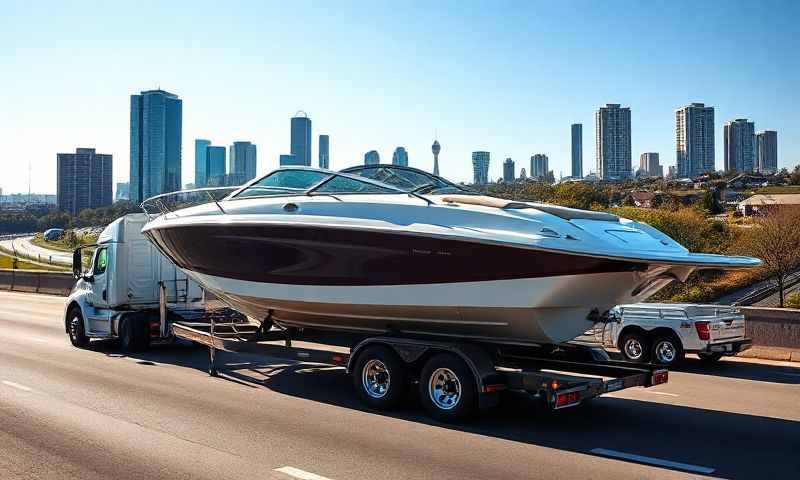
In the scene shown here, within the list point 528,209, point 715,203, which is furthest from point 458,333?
point 715,203

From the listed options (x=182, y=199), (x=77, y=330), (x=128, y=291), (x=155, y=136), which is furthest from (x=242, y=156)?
(x=182, y=199)

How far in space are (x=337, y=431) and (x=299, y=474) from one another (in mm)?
1769

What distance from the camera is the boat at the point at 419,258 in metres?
8.59

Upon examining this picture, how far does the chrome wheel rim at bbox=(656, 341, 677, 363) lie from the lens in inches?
555

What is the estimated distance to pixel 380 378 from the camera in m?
9.83

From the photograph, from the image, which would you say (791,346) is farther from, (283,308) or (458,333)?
(283,308)

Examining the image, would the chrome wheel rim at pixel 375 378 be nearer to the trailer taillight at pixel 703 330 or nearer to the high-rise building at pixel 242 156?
the trailer taillight at pixel 703 330

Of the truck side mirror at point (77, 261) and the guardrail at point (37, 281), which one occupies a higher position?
the truck side mirror at point (77, 261)

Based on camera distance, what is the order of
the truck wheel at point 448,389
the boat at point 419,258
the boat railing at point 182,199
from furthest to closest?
1. the boat railing at point 182,199
2. the truck wheel at point 448,389
3. the boat at point 419,258

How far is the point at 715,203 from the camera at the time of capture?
7169 centimetres

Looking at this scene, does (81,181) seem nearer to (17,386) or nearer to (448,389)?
(17,386)

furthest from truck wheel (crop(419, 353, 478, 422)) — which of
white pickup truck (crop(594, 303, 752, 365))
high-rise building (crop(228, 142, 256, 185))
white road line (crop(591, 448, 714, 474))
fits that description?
high-rise building (crop(228, 142, 256, 185))

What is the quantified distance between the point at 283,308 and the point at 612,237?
16.8ft

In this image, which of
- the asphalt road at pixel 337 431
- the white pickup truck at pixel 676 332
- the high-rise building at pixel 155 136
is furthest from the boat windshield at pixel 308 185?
the high-rise building at pixel 155 136
